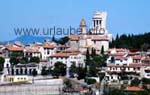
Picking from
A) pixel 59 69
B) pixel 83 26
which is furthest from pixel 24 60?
pixel 83 26

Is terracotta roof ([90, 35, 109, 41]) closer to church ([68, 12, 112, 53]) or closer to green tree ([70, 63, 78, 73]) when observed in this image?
church ([68, 12, 112, 53])

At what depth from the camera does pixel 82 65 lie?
4638cm

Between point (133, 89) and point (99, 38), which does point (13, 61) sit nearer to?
point (99, 38)

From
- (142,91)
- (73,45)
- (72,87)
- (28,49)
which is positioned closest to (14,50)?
(28,49)

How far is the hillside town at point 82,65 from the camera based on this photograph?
39.8 m

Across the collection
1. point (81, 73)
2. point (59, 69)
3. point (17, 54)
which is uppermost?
point (17, 54)

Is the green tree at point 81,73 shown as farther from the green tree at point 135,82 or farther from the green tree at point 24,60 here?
the green tree at point 24,60

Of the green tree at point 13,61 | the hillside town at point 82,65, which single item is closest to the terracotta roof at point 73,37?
the hillside town at point 82,65

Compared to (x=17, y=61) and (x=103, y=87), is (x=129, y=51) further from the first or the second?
(x=103, y=87)

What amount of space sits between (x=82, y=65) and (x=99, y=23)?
11.2m

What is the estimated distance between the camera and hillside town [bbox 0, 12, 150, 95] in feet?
131

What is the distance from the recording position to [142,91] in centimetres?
3472

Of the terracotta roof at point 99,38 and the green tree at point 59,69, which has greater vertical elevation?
the terracotta roof at point 99,38

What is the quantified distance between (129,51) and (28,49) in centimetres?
676
